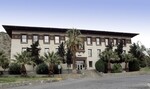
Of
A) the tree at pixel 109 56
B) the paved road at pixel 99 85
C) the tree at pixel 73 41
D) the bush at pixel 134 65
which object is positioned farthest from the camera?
the bush at pixel 134 65

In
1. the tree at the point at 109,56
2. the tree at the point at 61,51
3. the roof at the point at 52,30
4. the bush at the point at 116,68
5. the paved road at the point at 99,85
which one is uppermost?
the roof at the point at 52,30

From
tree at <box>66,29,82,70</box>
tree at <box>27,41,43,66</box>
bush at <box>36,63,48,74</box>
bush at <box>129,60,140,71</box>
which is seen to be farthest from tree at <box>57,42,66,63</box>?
bush at <box>129,60,140,71</box>

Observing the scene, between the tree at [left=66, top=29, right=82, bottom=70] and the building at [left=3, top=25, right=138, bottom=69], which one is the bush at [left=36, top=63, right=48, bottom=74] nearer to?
the tree at [left=66, top=29, right=82, bottom=70]

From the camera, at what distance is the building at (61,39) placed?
87.4 metres

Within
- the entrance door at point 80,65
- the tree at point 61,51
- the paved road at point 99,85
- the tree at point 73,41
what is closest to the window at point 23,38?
the tree at point 61,51

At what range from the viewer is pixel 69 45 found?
260ft

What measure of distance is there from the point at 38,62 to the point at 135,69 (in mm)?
27873

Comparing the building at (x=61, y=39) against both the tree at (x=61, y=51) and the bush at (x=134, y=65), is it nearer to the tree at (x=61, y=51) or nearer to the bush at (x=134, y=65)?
the tree at (x=61, y=51)

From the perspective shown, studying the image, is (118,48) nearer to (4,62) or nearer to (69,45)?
(69,45)

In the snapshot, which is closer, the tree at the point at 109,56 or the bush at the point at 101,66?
the tree at the point at 109,56

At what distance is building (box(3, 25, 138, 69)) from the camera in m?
87.4

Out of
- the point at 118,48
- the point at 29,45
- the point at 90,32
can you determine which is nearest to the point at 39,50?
the point at 29,45

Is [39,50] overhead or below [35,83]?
overhead

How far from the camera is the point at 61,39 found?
302 feet
